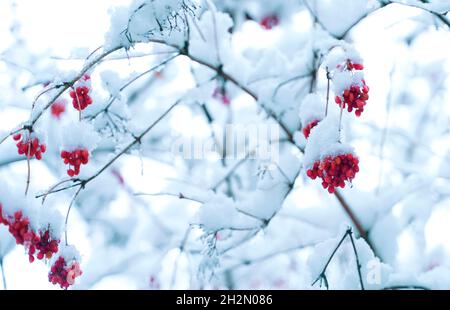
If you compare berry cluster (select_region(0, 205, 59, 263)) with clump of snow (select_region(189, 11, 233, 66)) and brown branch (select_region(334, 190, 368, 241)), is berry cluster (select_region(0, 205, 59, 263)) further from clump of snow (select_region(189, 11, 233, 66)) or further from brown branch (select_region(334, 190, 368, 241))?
brown branch (select_region(334, 190, 368, 241))

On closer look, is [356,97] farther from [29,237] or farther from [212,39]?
[29,237]

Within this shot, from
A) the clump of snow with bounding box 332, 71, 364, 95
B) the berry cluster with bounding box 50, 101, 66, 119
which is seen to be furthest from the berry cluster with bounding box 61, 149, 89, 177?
the berry cluster with bounding box 50, 101, 66, 119

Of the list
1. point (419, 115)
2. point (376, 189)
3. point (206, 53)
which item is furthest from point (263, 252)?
point (419, 115)


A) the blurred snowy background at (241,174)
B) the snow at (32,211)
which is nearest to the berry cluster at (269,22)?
the blurred snowy background at (241,174)

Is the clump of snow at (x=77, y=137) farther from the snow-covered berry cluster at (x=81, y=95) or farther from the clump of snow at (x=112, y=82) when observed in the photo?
the clump of snow at (x=112, y=82)

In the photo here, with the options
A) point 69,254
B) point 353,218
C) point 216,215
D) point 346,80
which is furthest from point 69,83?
point 353,218

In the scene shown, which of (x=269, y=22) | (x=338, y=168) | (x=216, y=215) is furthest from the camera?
(x=269, y=22)
